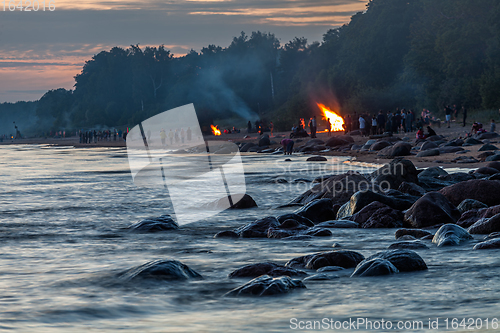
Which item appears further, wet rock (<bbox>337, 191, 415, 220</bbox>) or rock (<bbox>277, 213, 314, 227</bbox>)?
wet rock (<bbox>337, 191, 415, 220</bbox>)

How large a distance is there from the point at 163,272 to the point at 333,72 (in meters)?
65.4

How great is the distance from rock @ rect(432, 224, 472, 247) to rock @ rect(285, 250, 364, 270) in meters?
1.50

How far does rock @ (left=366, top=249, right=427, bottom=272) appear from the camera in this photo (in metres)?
6.41

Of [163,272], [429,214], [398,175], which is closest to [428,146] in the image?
[398,175]

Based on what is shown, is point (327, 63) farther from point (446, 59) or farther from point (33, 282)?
point (33, 282)

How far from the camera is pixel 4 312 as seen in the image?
211 inches

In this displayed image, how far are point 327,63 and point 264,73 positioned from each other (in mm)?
23720

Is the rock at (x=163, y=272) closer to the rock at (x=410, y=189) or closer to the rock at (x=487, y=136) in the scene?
the rock at (x=410, y=189)

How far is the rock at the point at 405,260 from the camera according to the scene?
6406 mm

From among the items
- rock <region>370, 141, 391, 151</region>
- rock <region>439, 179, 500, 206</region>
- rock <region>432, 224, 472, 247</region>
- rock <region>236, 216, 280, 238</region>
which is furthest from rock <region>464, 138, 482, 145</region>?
rock <region>432, 224, 472, 247</region>

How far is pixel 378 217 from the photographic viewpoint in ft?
32.0

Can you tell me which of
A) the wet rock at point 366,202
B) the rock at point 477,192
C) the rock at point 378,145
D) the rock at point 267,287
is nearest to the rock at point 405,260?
the rock at point 267,287

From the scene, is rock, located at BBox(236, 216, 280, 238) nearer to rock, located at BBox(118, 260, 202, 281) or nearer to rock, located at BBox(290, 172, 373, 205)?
rock, located at BBox(118, 260, 202, 281)

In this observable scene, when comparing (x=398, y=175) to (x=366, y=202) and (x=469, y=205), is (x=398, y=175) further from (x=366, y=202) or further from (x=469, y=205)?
(x=469, y=205)
